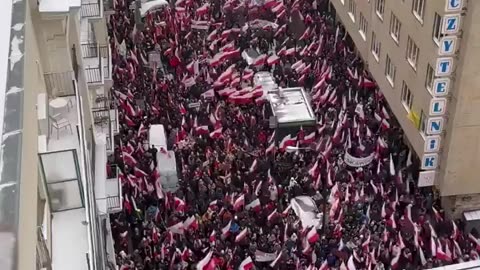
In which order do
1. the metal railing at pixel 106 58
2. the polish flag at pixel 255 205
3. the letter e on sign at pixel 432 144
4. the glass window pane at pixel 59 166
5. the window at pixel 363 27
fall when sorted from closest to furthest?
the glass window pane at pixel 59 166, the polish flag at pixel 255 205, the letter e on sign at pixel 432 144, the metal railing at pixel 106 58, the window at pixel 363 27

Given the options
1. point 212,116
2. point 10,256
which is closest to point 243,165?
point 212,116

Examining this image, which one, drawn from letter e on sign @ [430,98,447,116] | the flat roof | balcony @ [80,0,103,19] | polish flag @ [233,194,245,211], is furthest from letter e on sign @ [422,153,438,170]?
balcony @ [80,0,103,19]

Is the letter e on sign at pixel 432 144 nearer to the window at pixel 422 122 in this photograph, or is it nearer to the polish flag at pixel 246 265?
the window at pixel 422 122

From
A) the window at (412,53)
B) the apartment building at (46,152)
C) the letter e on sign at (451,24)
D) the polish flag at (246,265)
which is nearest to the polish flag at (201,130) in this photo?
the apartment building at (46,152)

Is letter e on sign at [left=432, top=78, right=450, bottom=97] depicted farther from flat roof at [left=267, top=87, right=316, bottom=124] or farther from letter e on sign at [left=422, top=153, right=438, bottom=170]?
flat roof at [left=267, top=87, right=316, bottom=124]

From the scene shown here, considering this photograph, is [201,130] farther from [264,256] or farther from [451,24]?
[451,24]

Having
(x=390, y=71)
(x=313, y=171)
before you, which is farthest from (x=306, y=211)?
(x=390, y=71)

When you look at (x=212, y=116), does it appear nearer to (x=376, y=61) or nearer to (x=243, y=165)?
(x=243, y=165)
